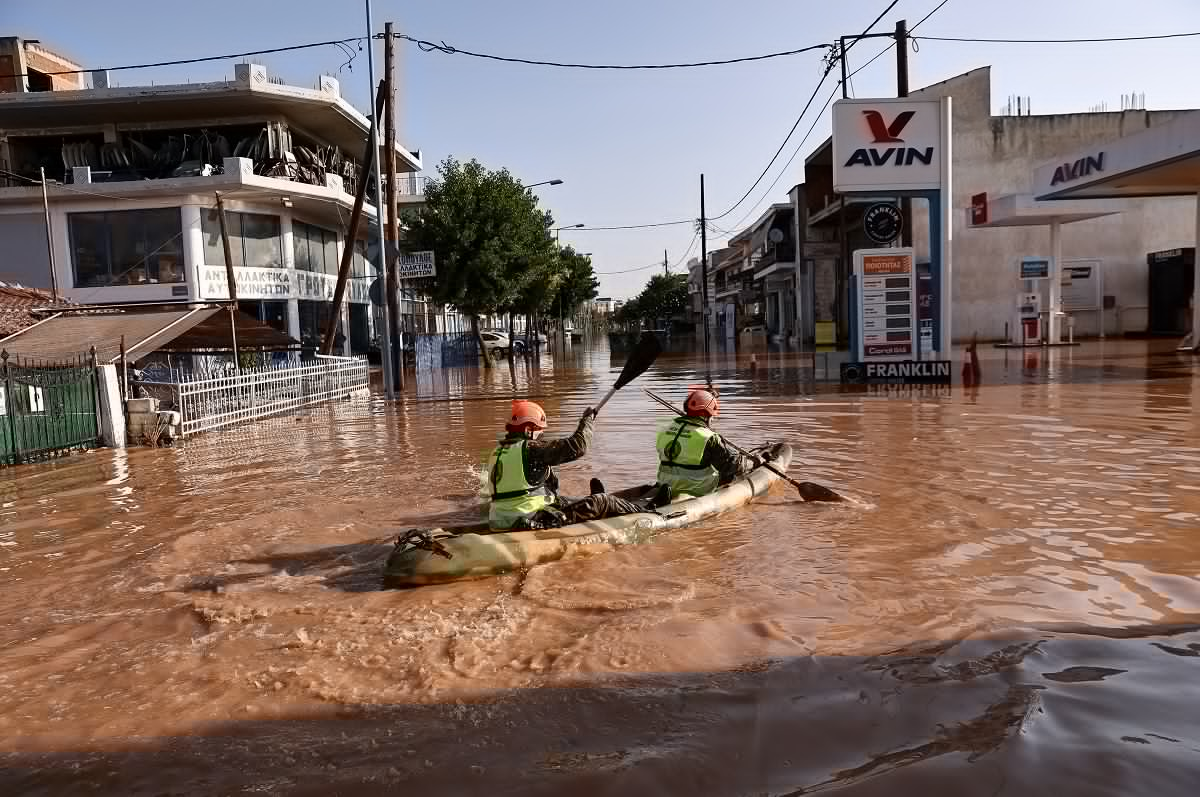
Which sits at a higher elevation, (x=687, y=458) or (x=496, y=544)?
(x=687, y=458)

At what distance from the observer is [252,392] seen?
57.9 ft

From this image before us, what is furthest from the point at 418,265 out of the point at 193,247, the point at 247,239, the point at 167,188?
the point at 167,188

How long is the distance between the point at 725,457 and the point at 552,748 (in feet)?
14.9

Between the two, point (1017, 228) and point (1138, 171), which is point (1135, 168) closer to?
point (1138, 171)

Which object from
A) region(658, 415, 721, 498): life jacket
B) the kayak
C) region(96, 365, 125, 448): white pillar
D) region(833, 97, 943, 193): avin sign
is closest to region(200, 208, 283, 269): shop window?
region(96, 365, 125, 448): white pillar

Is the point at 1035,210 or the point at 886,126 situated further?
the point at 1035,210

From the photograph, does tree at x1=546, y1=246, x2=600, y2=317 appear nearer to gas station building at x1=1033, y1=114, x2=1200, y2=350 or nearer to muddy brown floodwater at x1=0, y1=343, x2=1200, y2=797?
gas station building at x1=1033, y1=114, x2=1200, y2=350

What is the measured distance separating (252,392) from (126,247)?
1469 centimetres

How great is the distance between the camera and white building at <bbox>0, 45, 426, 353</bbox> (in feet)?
92.4

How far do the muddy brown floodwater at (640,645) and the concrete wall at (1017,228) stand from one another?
24692mm

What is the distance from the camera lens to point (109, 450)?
14180mm

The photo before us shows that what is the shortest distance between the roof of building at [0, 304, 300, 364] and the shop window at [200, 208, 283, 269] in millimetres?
10405

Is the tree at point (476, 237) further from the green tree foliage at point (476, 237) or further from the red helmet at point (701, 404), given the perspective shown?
the red helmet at point (701, 404)

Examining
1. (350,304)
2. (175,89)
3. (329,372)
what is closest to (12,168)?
(175,89)
